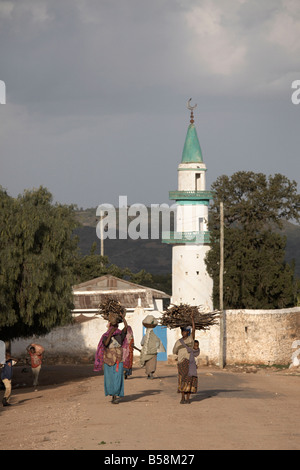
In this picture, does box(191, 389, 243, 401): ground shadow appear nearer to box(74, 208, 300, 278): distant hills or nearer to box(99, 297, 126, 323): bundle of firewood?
box(99, 297, 126, 323): bundle of firewood

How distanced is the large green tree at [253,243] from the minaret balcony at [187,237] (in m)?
0.66

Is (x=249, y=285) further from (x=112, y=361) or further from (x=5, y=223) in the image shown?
(x=112, y=361)

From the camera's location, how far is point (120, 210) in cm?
17050

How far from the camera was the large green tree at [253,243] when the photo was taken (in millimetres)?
45344

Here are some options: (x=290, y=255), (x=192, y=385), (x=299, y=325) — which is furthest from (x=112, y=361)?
(x=290, y=255)

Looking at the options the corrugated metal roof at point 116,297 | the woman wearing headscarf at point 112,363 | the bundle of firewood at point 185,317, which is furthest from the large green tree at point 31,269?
the corrugated metal roof at point 116,297

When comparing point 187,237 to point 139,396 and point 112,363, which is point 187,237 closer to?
point 139,396

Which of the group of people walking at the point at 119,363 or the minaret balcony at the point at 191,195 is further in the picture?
the minaret balcony at the point at 191,195

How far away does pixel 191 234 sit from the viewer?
4747 cm

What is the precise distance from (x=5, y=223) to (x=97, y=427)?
12.0 metres

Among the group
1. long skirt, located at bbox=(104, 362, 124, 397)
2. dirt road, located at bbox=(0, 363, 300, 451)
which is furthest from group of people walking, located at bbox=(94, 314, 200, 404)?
dirt road, located at bbox=(0, 363, 300, 451)

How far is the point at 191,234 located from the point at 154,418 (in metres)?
32.7

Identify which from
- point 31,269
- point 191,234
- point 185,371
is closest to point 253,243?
point 191,234

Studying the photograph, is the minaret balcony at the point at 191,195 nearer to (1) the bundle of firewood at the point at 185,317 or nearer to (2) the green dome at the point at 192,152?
(2) the green dome at the point at 192,152
